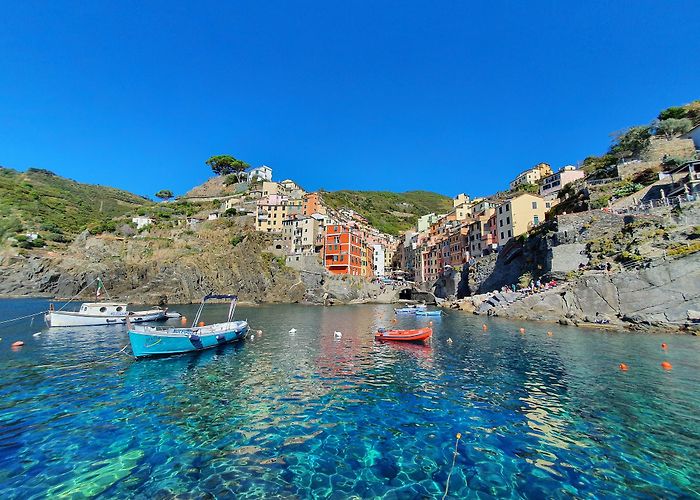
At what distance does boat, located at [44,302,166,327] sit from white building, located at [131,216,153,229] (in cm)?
7460

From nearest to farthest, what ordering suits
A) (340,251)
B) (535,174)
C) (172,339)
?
(172,339), (340,251), (535,174)

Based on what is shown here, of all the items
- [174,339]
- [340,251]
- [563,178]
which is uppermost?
[563,178]

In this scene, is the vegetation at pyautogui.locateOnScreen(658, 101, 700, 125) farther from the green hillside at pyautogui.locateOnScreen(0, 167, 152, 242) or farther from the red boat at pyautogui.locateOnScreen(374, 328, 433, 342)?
the green hillside at pyautogui.locateOnScreen(0, 167, 152, 242)

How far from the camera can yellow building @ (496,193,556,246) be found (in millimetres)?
64500

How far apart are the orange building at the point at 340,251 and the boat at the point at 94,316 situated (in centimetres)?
4840

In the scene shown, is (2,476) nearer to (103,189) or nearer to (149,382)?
(149,382)

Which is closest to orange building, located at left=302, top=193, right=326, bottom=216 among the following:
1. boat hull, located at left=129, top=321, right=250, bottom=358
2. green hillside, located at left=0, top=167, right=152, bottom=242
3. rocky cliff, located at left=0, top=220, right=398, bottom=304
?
rocky cliff, located at left=0, top=220, right=398, bottom=304

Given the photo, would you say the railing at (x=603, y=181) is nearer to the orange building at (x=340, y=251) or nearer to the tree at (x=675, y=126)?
the tree at (x=675, y=126)

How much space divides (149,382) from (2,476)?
28.7 feet

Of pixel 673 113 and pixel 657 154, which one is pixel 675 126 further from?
pixel 657 154

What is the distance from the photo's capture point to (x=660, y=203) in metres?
44.4

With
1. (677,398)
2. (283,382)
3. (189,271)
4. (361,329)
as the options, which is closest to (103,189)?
(189,271)

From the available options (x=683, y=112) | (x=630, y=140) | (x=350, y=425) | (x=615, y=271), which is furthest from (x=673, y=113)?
(x=350, y=425)

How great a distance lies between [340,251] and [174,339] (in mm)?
65214
